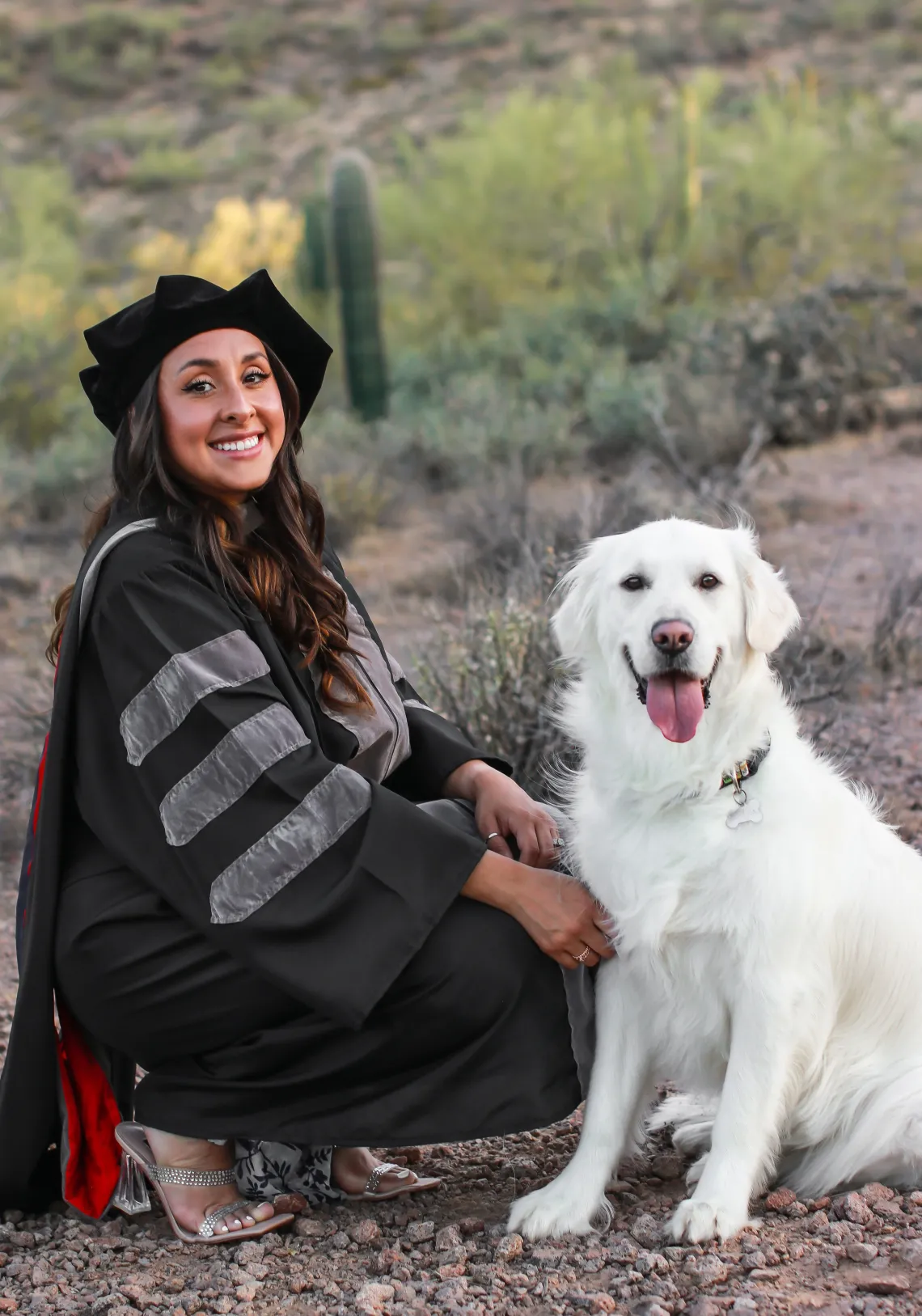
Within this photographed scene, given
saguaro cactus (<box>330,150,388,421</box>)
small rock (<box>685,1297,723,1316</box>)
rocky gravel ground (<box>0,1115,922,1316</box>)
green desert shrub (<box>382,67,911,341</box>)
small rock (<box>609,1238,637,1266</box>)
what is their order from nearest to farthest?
small rock (<box>685,1297,723,1316</box>), rocky gravel ground (<box>0,1115,922,1316</box>), small rock (<box>609,1238,637,1266</box>), saguaro cactus (<box>330,150,388,421</box>), green desert shrub (<box>382,67,911,341</box>)

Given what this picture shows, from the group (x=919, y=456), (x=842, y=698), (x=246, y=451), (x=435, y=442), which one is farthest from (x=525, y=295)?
(x=246, y=451)

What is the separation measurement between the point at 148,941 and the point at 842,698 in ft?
12.3

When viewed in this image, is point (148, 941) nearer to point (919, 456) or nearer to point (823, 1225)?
point (823, 1225)

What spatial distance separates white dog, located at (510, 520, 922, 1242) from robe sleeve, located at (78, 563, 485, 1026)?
40 centimetres

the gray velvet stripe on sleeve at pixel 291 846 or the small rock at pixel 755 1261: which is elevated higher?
the gray velvet stripe on sleeve at pixel 291 846

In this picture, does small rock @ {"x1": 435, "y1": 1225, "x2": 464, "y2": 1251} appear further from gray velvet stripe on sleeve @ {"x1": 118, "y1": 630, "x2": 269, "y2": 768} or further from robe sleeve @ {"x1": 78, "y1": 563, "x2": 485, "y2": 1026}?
gray velvet stripe on sleeve @ {"x1": 118, "y1": 630, "x2": 269, "y2": 768}

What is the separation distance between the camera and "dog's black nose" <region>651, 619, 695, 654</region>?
287 cm

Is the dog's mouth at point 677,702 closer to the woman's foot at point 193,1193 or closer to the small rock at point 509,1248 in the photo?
the small rock at point 509,1248

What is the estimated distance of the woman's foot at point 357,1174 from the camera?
3.35 metres

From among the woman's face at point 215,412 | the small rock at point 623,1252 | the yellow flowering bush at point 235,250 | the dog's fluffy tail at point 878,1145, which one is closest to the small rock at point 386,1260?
the small rock at point 623,1252

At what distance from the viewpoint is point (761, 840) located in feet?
9.69

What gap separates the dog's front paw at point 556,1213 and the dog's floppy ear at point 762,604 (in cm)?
117

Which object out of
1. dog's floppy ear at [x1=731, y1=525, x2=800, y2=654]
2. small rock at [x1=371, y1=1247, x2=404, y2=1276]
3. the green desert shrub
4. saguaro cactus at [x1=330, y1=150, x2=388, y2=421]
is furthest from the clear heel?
the green desert shrub

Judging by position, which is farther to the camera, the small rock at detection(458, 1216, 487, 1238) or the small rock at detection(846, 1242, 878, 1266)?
the small rock at detection(458, 1216, 487, 1238)
